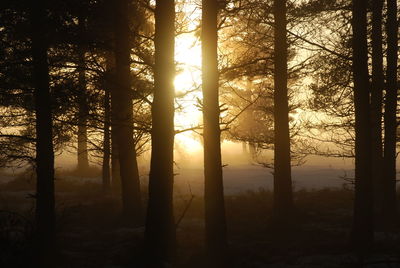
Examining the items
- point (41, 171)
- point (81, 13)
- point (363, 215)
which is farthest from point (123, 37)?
point (363, 215)

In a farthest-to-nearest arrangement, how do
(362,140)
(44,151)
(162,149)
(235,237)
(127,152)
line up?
(127,152), (235,237), (362,140), (44,151), (162,149)

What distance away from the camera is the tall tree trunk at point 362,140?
9.20m

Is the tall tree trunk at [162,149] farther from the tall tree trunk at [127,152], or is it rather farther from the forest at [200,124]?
the tall tree trunk at [127,152]

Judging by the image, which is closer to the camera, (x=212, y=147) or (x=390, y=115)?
(x=212, y=147)

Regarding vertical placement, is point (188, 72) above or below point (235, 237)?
above

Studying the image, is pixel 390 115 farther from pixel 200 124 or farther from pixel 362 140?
pixel 200 124

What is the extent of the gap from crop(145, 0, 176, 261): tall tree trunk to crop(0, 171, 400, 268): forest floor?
43 centimetres

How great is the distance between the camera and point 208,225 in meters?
8.55

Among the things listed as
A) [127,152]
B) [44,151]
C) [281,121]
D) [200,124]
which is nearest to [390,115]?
[281,121]

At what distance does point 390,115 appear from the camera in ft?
40.2

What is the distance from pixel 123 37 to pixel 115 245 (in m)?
5.67

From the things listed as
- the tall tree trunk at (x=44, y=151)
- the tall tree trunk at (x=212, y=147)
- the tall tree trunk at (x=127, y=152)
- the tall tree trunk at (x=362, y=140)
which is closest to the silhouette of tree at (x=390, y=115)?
the tall tree trunk at (x=362, y=140)

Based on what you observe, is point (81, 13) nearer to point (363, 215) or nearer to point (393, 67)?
point (363, 215)

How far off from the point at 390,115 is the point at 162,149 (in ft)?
23.7
